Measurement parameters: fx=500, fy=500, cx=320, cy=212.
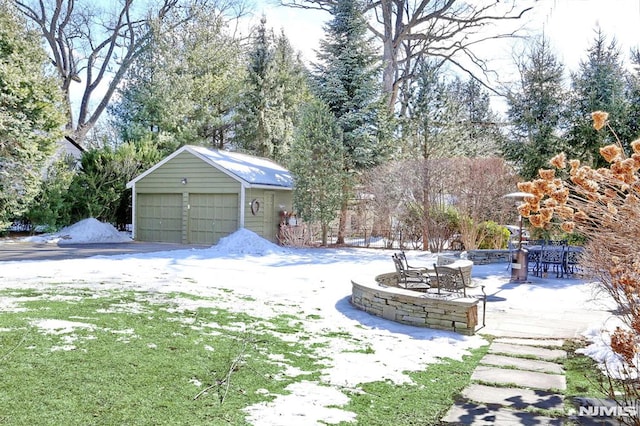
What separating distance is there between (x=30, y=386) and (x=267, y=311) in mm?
3501

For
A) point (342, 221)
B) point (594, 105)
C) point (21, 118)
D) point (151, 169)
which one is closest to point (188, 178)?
point (151, 169)

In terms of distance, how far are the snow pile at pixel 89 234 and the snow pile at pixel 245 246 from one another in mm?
5425

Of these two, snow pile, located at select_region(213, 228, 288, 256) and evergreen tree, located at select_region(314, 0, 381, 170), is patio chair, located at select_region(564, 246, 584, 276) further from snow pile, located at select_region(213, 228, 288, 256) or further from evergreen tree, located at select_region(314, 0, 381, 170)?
evergreen tree, located at select_region(314, 0, 381, 170)

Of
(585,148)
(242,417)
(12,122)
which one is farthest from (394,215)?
(242,417)

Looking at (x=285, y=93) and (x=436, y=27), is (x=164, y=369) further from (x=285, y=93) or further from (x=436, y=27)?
(x=285, y=93)

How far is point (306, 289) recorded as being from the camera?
8875mm

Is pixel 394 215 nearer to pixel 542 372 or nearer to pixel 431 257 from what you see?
pixel 431 257

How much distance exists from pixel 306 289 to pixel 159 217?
11712 millimetres

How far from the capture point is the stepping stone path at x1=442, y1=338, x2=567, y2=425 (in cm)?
361

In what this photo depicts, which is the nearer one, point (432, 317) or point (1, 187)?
point (432, 317)

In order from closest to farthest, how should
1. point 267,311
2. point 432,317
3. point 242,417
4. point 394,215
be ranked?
1. point 242,417
2. point 432,317
3. point 267,311
4. point 394,215

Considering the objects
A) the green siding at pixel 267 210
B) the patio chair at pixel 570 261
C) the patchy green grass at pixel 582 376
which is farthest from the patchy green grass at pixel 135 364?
the green siding at pixel 267 210

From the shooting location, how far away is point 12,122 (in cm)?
1559

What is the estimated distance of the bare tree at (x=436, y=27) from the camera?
23.3 meters
